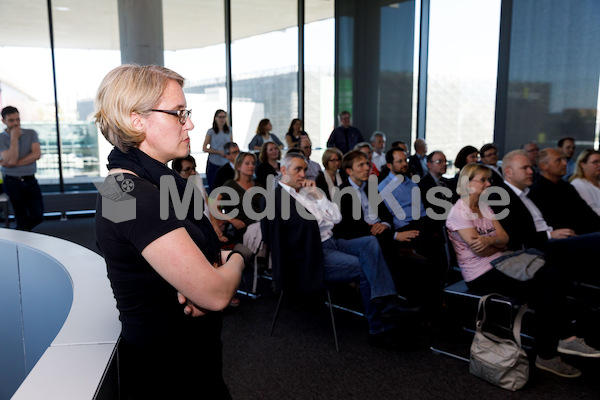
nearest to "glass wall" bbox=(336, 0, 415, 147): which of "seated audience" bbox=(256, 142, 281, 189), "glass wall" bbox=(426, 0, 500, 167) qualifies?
"glass wall" bbox=(426, 0, 500, 167)

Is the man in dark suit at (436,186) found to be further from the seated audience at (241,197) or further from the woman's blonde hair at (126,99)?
the woman's blonde hair at (126,99)

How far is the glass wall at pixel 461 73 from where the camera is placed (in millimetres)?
8438

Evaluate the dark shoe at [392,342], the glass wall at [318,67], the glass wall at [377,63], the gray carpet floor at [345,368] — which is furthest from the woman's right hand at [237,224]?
the glass wall at [377,63]

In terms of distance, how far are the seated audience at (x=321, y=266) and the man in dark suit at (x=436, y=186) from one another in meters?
1.30

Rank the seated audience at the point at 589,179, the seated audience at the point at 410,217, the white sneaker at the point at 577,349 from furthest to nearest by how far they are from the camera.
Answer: the seated audience at the point at 589,179 < the seated audience at the point at 410,217 < the white sneaker at the point at 577,349

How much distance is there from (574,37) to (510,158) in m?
4.98

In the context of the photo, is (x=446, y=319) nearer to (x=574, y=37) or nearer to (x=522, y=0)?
(x=574, y=37)

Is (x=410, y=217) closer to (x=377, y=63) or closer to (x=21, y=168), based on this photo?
(x=21, y=168)

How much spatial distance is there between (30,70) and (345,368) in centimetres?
735

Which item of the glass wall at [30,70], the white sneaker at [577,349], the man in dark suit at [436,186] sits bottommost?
the white sneaker at [577,349]

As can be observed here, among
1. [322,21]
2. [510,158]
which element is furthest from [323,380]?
[322,21]

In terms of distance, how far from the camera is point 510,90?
823 cm

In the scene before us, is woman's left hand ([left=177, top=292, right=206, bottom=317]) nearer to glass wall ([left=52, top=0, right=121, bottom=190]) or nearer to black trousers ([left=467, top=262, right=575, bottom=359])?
black trousers ([left=467, top=262, right=575, bottom=359])

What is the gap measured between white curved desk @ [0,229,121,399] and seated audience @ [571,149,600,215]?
405cm
